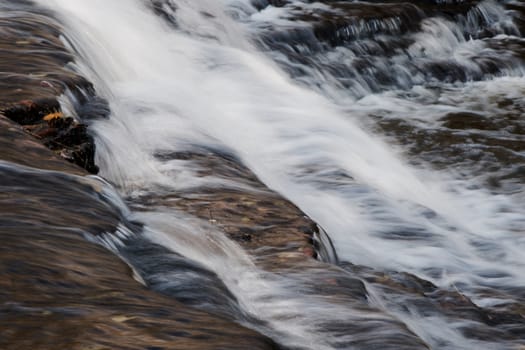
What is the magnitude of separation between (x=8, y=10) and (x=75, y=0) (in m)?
2.22

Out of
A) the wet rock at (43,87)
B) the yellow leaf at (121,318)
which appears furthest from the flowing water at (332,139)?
the yellow leaf at (121,318)

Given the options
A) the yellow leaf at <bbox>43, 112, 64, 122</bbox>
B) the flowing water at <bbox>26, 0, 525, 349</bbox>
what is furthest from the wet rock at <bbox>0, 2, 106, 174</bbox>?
the flowing water at <bbox>26, 0, 525, 349</bbox>

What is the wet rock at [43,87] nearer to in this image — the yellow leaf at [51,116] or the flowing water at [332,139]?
the yellow leaf at [51,116]

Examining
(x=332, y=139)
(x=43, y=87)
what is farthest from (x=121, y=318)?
(x=332, y=139)

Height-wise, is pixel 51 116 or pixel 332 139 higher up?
pixel 51 116

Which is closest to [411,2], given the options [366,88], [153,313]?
[366,88]

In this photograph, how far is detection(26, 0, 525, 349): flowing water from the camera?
418cm

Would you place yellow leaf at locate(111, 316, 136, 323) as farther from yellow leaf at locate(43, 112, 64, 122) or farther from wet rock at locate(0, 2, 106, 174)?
yellow leaf at locate(43, 112, 64, 122)

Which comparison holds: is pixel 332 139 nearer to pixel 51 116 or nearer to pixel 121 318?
pixel 51 116

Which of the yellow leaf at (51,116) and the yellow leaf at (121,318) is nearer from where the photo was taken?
the yellow leaf at (121,318)

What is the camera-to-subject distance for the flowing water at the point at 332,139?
164 inches

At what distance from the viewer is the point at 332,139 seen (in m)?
7.81

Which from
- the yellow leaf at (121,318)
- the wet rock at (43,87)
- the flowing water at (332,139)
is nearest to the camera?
the yellow leaf at (121,318)

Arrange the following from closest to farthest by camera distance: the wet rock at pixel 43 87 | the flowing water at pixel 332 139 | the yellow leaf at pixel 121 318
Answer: the yellow leaf at pixel 121 318 → the flowing water at pixel 332 139 → the wet rock at pixel 43 87
